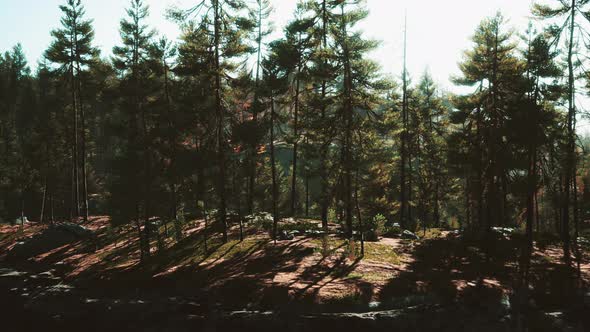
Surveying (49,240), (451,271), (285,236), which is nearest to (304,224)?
(285,236)

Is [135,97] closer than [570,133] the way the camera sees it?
No

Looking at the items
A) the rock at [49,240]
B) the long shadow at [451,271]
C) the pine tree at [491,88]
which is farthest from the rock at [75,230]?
the pine tree at [491,88]

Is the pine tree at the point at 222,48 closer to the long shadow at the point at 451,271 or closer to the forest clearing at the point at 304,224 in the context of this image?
the forest clearing at the point at 304,224

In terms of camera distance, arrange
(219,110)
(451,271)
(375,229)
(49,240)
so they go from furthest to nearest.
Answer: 1. (49,240)
2. (375,229)
3. (219,110)
4. (451,271)

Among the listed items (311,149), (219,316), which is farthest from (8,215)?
(219,316)

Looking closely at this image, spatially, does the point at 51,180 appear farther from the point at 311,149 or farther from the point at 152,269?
the point at 311,149

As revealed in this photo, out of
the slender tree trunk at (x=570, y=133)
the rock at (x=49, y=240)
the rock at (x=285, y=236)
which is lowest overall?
the rock at (x=49, y=240)

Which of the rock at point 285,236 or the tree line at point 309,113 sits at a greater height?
the tree line at point 309,113

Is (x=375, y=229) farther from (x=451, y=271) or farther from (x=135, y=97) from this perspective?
(x=135, y=97)

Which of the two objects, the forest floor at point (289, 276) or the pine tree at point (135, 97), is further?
the pine tree at point (135, 97)

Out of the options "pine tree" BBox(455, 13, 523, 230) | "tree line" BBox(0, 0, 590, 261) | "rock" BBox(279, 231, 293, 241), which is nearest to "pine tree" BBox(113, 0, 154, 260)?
"tree line" BBox(0, 0, 590, 261)

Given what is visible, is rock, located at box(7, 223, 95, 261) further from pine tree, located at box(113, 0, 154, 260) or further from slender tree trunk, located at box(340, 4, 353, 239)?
slender tree trunk, located at box(340, 4, 353, 239)

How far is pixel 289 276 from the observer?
47.7ft

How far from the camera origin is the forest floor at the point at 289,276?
1272 centimetres
